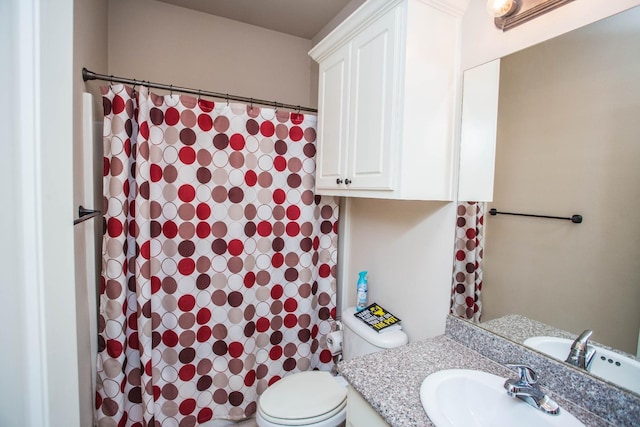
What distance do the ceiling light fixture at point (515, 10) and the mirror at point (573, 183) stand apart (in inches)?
4.0

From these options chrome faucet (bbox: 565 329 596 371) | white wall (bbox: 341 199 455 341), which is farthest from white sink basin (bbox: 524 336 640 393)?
white wall (bbox: 341 199 455 341)

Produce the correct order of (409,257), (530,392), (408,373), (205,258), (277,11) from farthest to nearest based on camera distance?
(277,11) < (205,258) < (409,257) < (408,373) < (530,392)

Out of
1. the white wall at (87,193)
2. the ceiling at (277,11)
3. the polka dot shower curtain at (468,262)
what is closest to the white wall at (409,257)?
the polka dot shower curtain at (468,262)

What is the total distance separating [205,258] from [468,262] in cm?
131

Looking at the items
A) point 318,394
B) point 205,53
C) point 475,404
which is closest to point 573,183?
point 475,404

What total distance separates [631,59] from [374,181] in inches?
30.5

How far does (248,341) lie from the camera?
5.56 ft

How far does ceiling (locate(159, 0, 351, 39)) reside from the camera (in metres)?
1.84

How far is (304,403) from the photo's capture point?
50.6 inches

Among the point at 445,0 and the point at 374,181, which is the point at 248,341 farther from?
the point at 445,0

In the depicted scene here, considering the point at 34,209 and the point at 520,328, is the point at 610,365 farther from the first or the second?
the point at 34,209

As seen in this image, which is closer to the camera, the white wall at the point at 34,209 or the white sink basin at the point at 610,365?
the white wall at the point at 34,209

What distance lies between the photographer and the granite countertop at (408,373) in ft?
2.40

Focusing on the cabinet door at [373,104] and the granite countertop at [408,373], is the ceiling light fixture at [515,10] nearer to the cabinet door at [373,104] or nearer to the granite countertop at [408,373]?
the cabinet door at [373,104]
